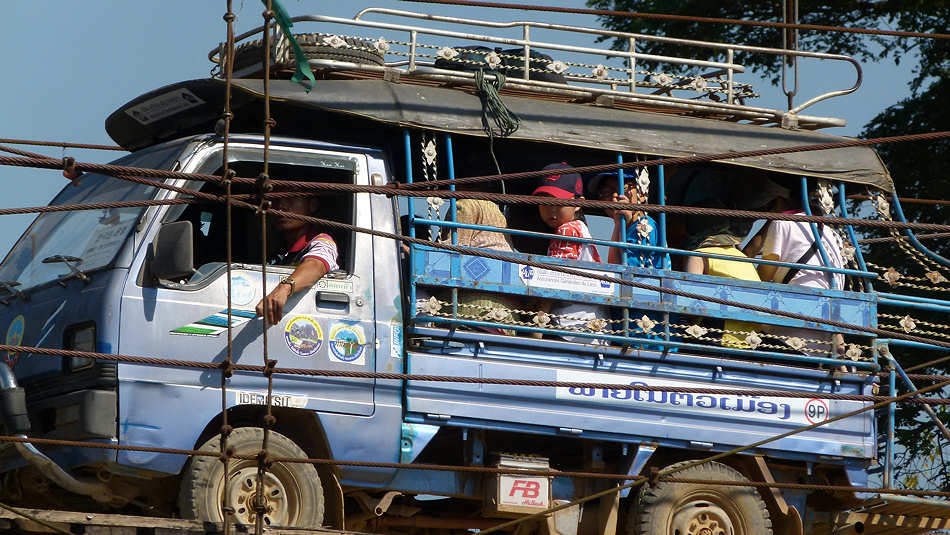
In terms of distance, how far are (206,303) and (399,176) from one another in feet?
6.01

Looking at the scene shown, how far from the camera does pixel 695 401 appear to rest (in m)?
9.27

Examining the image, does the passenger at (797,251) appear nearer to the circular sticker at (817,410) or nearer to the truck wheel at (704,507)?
the circular sticker at (817,410)

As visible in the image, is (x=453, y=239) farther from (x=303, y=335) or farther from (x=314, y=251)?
(x=303, y=335)

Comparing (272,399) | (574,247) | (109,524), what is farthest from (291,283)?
(574,247)

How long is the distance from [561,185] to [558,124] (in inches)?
22.3

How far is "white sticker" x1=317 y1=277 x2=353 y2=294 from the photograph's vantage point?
860 centimetres

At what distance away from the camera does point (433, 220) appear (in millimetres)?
8898

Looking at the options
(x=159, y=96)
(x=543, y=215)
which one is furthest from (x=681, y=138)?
(x=159, y=96)

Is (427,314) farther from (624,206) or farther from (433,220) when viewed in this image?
(624,206)

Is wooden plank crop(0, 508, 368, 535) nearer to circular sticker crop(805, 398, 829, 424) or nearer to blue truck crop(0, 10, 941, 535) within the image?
blue truck crop(0, 10, 941, 535)

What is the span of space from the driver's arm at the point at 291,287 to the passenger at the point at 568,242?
4.57 ft

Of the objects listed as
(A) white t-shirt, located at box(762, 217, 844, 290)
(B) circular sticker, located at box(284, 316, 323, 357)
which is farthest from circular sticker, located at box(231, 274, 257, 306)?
(A) white t-shirt, located at box(762, 217, 844, 290)

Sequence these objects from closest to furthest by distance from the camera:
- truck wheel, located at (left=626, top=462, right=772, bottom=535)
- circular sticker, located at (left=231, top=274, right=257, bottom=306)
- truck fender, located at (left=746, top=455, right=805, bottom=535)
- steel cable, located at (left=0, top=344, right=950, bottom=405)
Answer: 1. steel cable, located at (left=0, top=344, right=950, bottom=405)
2. circular sticker, located at (left=231, top=274, right=257, bottom=306)
3. truck wheel, located at (left=626, top=462, right=772, bottom=535)
4. truck fender, located at (left=746, top=455, right=805, bottom=535)

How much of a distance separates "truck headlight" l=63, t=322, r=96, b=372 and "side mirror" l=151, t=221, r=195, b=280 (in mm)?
474
